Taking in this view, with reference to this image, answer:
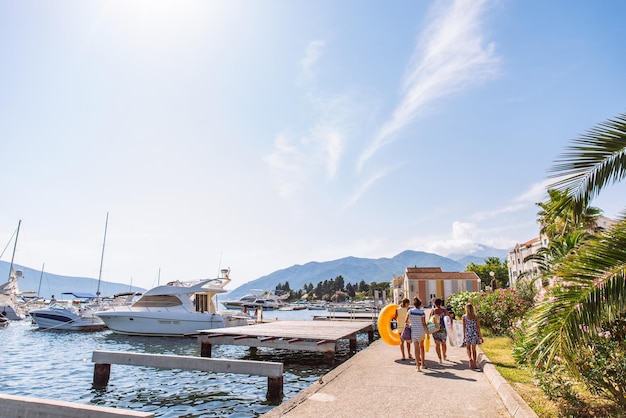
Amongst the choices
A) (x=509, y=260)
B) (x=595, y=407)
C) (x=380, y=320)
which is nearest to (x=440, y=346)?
(x=380, y=320)

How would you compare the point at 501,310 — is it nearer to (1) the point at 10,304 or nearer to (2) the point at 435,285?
(1) the point at 10,304

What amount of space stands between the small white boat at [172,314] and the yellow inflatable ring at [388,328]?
16.3 meters

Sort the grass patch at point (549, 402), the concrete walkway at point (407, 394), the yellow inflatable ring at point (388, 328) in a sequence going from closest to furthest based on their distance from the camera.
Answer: the grass patch at point (549, 402)
the concrete walkway at point (407, 394)
the yellow inflatable ring at point (388, 328)

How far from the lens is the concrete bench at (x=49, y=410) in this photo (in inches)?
251

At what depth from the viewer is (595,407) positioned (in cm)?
627

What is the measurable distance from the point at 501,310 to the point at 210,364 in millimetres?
12353

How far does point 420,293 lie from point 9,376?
59.2 metres

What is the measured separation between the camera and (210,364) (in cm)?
1072

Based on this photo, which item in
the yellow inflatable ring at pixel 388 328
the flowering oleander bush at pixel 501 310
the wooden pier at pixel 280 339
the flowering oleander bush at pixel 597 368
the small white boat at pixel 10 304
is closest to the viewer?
the flowering oleander bush at pixel 597 368

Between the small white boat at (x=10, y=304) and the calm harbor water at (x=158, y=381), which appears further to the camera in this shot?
the small white boat at (x=10, y=304)

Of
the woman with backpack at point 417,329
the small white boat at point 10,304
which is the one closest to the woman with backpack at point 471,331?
the woman with backpack at point 417,329

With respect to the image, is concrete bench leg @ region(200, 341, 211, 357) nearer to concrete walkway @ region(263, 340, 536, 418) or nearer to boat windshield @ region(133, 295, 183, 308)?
concrete walkway @ region(263, 340, 536, 418)

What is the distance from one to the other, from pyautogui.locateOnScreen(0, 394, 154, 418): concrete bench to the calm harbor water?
348 centimetres

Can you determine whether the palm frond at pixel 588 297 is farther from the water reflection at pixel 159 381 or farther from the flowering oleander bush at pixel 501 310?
the flowering oleander bush at pixel 501 310
